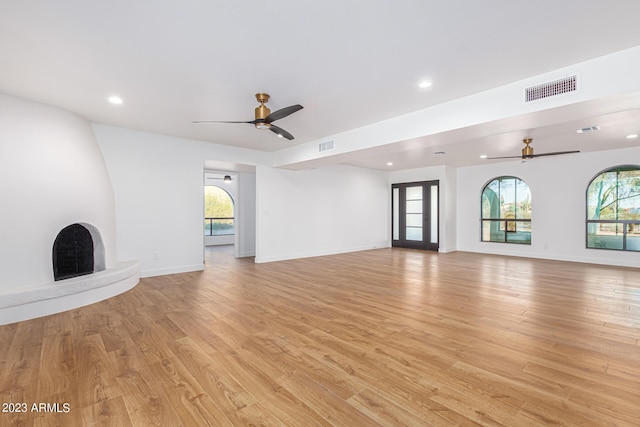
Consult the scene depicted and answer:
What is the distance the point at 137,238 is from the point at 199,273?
4.23 feet

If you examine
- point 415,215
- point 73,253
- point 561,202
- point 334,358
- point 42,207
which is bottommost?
point 334,358

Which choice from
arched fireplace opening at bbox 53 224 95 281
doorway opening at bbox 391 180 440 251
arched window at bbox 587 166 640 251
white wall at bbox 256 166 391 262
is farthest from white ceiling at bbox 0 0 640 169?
doorway opening at bbox 391 180 440 251

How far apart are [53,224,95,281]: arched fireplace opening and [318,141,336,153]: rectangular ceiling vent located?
412 centimetres

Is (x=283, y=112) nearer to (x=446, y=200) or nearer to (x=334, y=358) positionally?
(x=334, y=358)

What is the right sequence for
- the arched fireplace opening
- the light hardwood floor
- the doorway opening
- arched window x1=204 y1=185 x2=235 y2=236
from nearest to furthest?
the light hardwood floor → the arched fireplace opening → the doorway opening → arched window x1=204 y1=185 x2=235 y2=236

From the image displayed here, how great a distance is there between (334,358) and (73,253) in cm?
412

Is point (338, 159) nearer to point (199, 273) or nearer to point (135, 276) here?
point (199, 273)

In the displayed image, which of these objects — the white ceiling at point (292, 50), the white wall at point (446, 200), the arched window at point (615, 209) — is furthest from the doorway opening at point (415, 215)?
the white ceiling at point (292, 50)

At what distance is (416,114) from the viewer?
13.8 feet

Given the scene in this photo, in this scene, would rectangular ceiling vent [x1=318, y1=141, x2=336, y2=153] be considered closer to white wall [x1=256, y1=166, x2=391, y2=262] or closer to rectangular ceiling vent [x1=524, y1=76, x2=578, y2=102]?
white wall [x1=256, y1=166, x2=391, y2=262]

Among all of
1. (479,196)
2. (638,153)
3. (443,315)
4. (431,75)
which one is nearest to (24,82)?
(431,75)

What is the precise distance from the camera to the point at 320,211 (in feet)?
26.4

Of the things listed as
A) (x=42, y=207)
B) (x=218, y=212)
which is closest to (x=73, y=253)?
(x=42, y=207)

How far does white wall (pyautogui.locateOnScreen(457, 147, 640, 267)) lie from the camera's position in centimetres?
662
